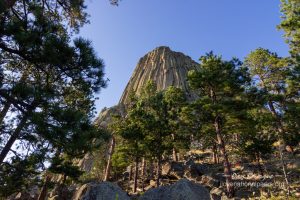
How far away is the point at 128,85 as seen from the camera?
9038 centimetres

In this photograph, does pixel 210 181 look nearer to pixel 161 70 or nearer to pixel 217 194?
pixel 217 194

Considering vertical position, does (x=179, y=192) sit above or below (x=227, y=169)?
below

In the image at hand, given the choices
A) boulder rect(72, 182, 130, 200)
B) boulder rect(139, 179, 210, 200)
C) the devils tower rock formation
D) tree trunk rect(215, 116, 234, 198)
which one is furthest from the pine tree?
the devils tower rock formation

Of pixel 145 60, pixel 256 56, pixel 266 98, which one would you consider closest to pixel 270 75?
pixel 256 56

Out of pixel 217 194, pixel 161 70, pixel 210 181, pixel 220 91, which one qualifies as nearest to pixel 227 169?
pixel 217 194

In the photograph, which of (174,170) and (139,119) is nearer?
(139,119)

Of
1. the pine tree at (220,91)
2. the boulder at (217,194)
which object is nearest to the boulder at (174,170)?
the pine tree at (220,91)

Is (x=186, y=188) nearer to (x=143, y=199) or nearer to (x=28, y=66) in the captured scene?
(x=143, y=199)

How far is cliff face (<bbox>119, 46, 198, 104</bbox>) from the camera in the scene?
3236 inches

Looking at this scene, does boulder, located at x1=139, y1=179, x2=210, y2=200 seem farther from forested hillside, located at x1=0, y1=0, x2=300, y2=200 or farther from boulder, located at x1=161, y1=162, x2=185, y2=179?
boulder, located at x1=161, y1=162, x2=185, y2=179

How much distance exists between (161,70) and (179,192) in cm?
8082

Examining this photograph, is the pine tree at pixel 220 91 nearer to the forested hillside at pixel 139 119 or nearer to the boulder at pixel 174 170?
the forested hillside at pixel 139 119

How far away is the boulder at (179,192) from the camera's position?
28.8 feet

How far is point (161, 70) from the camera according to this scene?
88.5m
